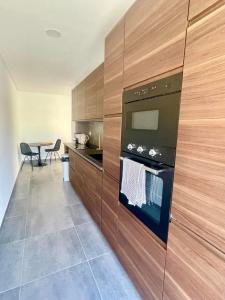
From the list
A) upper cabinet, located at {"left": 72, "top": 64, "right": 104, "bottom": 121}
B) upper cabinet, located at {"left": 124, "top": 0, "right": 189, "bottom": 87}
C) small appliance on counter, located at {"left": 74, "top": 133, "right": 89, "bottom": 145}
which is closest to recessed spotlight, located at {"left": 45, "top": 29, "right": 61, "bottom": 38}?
upper cabinet, located at {"left": 72, "top": 64, "right": 104, "bottom": 121}

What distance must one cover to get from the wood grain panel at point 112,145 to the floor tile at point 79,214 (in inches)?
40.8

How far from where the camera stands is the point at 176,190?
0.98 metres

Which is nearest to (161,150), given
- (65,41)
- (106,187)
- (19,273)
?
(106,187)

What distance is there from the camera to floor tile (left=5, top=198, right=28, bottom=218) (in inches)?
104

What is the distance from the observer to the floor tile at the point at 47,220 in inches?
89.5

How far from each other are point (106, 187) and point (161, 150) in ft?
3.30

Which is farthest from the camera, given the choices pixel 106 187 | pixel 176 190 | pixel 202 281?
pixel 106 187

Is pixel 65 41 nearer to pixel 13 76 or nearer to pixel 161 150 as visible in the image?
pixel 161 150

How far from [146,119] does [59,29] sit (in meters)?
1.44

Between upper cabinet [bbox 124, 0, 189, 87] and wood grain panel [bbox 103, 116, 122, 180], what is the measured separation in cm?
41

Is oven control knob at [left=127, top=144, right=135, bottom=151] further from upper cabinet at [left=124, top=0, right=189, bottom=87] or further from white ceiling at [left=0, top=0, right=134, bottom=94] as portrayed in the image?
white ceiling at [left=0, top=0, right=134, bottom=94]

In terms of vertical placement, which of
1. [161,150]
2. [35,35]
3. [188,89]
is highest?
[35,35]

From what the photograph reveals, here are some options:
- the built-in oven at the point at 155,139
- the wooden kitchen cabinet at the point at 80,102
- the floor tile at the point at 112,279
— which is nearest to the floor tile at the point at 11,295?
the floor tile at the point at 112,279

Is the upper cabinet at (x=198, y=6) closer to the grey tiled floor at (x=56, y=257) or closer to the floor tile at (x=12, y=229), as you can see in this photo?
the grey tiled floor at (x=56, y=257)
